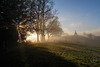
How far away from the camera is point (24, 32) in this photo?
2077cm

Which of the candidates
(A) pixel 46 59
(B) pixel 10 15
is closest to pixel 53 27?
(B) pixel 10 15

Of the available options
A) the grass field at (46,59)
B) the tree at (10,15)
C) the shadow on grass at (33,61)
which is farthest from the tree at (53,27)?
the shadow on grass at (33,61)

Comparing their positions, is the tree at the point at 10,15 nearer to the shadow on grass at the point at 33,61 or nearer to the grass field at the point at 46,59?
the grass field at the point at 46,59

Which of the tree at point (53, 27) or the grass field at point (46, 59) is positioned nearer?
the grass field at point (46, 59)

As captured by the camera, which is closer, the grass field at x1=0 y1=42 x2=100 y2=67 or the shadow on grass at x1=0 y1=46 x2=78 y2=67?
the shadow on grass at x1=0 y1=46 x2=78 y2=67

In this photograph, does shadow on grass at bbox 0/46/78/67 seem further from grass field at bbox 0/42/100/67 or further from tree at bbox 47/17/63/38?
tree at bbox 47/17/63/38

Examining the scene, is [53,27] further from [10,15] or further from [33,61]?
[33,61]

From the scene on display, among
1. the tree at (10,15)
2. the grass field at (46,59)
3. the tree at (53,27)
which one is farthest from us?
the tree at (53,27)

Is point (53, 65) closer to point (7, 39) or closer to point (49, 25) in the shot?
point (7, 39)

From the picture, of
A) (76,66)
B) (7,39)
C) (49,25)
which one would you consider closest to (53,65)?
(76,66)

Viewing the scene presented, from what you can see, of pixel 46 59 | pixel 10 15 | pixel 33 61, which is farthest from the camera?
pixel 10 15

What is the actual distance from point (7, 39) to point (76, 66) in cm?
1645

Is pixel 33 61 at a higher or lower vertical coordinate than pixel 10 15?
lower

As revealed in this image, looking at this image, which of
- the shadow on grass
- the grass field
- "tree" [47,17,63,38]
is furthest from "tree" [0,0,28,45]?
"tree" [47,17,63,38]
